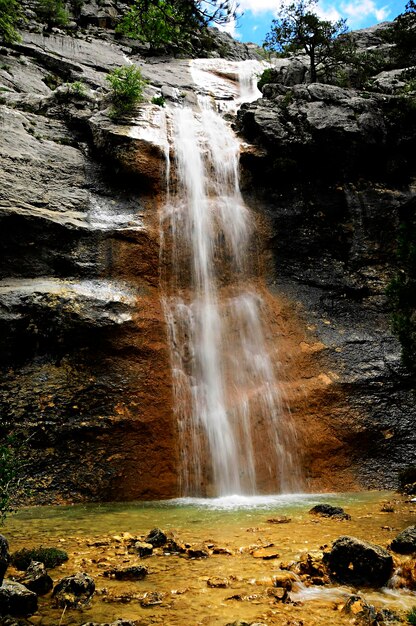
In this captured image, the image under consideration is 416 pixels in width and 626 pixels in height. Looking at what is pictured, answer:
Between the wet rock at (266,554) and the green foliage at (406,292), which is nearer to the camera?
the wet rock at (266,554)

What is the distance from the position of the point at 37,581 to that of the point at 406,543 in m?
3.70

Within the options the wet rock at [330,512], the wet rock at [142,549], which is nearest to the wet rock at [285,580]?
the wet rock at [142,549]

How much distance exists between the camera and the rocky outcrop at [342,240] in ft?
37.7

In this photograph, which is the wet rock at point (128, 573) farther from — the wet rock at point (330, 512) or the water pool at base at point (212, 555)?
the wet rock at point (330, 512)

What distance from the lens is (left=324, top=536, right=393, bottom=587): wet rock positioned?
413 centimetres

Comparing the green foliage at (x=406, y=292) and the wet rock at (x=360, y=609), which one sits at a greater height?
the green foliage at (x=406, y=292)

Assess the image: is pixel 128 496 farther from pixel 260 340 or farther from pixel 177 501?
pixel 260 340

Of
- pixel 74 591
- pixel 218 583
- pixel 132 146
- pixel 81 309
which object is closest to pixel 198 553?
pixel 218 583

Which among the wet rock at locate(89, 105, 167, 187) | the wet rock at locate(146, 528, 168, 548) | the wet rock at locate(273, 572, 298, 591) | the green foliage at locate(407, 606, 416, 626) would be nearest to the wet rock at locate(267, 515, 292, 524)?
the wet rock at locate(146, 528, 168, 548)

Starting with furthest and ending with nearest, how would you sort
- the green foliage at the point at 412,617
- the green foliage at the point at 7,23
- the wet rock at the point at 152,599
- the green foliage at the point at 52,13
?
the green foliage at the point at 52,13 → the green foliage at the point at 7,23 → the wet rock at the point at 152,599 → the green foliage at the point at 412,617

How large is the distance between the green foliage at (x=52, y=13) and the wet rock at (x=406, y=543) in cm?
3115

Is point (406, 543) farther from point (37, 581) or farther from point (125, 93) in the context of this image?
point (125, 93)

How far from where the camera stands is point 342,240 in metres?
15.9

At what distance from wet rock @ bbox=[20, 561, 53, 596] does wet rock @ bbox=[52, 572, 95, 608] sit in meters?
0.11
